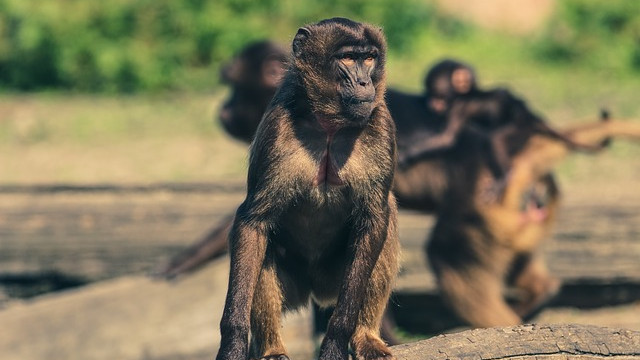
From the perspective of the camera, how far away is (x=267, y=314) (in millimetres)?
4734

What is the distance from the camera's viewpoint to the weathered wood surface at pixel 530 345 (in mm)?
4441

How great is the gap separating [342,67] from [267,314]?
1.00 metres

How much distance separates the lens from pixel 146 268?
8.67 meters

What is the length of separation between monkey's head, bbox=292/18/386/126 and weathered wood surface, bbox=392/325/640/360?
87 cm

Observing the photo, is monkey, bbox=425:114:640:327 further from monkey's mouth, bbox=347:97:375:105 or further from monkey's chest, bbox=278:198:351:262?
monkey's mouth, bbox=347:97:375:105

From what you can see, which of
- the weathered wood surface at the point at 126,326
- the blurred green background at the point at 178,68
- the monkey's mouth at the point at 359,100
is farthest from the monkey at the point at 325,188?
the blurred green background at the point at 178,68

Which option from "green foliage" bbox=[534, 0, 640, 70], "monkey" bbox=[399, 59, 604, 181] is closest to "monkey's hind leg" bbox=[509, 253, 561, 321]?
"monkey" bbox=[399, 59, 604, 181]

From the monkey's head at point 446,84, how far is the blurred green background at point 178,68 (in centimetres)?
427

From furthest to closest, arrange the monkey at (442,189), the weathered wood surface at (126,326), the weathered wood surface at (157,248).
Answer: the monkey at (442,189) < the weathered wood surface at (157,248) < the weathered wood surface at (126,326)

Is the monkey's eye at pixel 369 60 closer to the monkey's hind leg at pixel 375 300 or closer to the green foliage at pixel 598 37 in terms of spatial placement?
the monkey's hind leg at pixel 375 300

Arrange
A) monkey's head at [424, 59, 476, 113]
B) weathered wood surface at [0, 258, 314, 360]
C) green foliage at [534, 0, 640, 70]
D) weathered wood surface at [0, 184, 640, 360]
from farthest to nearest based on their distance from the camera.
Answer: green foliage at [534, 0, 640, 70], monkey's head at [424, 59, 476, 113], weathered wood surface at [0, 184, 640, 360], weathered wood surface at [0, 258, 314, 360]

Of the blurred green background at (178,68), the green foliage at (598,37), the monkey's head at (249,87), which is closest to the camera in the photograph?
the monkey's head at (249,87)

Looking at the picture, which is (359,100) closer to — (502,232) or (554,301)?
(502,232)

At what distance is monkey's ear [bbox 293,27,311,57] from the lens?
464 centimetres
